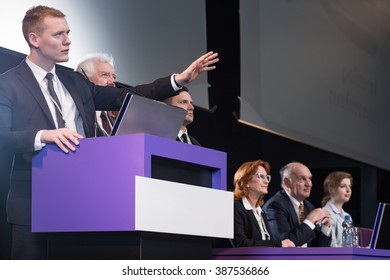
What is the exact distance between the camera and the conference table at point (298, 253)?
10.8ft

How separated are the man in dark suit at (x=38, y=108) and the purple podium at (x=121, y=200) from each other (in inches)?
2.5

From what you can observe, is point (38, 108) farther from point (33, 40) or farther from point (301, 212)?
point (301, 212)

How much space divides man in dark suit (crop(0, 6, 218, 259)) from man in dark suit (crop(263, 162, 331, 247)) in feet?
7.21

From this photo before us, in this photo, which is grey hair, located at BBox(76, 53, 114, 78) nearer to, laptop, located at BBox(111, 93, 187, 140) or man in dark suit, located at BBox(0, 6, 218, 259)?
man in dark suit, located at BBox(0, 6, 218, 259)

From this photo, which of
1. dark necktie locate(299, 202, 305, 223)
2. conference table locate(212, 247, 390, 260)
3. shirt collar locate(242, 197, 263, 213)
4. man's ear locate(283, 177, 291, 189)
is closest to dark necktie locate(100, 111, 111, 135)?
conference table locate(212, 247, 390, 260)

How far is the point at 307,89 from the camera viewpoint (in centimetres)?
695

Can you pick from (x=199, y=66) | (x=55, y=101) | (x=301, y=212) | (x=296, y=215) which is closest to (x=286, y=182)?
(x=301, y=212)

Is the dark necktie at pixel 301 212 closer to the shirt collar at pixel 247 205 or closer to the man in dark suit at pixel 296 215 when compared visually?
the man in dark suit at pixel 296 215

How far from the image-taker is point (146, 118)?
8.42 feet

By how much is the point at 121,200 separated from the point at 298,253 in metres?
1.32

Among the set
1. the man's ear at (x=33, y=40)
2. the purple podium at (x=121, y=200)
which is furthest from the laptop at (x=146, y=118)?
the man's ear at (x=33, y=40)

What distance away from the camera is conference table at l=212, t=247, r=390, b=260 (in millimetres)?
3307

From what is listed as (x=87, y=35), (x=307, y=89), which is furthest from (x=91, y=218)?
(x=307, y=89)
